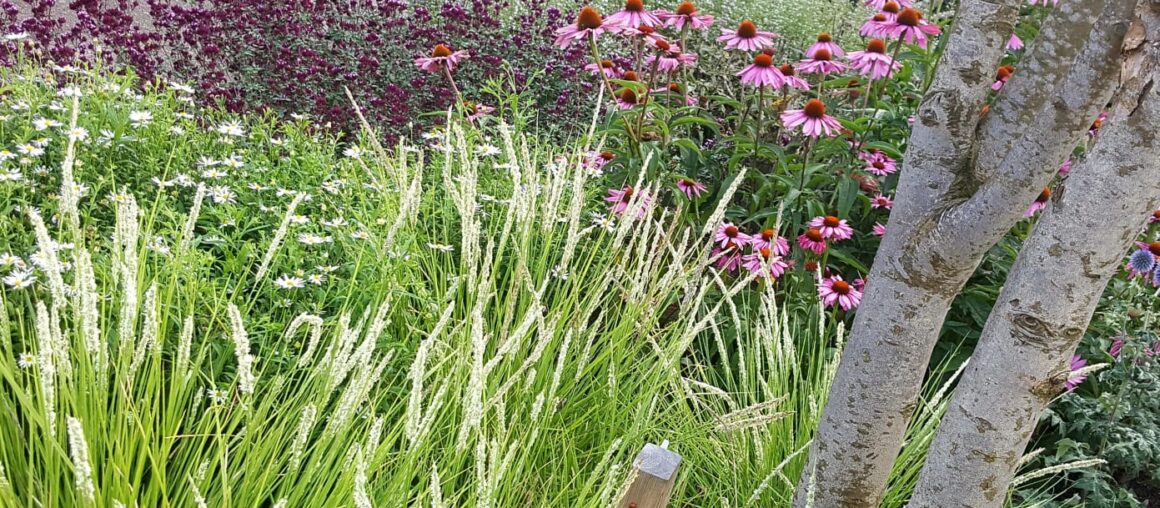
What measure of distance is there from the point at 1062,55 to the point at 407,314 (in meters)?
1.54

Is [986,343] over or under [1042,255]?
under

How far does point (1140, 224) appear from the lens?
1319 millimetres

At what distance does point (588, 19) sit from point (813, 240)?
42.7 inches

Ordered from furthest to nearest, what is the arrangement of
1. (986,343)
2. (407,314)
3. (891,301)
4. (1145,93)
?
(407,314) → (891,301) → (986,343) → (1145,93)

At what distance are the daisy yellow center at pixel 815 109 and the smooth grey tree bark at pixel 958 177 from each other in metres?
1.27

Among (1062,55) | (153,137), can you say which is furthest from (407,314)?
(1062,55)

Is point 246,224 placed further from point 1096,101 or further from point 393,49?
point 393,49

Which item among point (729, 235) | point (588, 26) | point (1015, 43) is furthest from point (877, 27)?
point (588, 26)

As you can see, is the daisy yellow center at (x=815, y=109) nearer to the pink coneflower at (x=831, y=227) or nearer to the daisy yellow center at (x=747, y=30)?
→ the pink coneflower at (x=831, y=227)

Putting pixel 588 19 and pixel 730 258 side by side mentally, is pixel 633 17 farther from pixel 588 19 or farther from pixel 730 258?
pixel 730 258

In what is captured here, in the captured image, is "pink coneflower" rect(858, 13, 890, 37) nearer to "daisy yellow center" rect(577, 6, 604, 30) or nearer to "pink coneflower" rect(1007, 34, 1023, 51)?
"pink coneflower" rect(1007, 34, 1023, 51)

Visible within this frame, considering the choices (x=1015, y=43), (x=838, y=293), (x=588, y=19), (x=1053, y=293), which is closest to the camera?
(x=1053, y=293)

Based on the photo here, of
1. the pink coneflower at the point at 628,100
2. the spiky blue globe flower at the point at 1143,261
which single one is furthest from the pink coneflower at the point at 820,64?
the spiky blue globe flower at the point at 1143,261

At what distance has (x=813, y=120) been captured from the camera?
302cm
